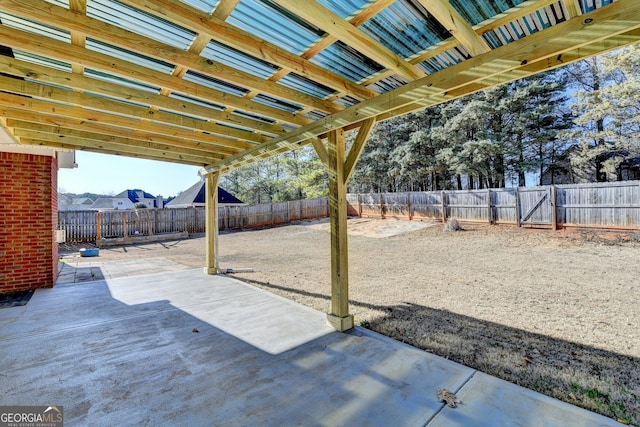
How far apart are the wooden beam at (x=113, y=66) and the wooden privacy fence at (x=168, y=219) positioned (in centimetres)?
1298

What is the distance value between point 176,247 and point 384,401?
37.2 feet

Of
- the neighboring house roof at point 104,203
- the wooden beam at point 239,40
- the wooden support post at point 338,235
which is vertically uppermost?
the neighboring house roof at point 104,203

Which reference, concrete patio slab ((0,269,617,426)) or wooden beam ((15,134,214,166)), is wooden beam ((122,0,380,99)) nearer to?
concrete patio slab ((0,269,617,426))

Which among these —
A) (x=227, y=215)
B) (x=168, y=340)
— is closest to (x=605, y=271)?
(x=168, y=340)

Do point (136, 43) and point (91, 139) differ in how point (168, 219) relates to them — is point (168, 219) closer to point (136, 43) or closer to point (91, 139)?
point (91, 139)

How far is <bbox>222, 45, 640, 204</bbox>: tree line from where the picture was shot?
12398 mm

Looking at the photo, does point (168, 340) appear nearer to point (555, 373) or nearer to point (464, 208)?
point (555, 373)

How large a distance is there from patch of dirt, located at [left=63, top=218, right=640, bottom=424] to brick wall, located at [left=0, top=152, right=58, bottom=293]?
3.21 m

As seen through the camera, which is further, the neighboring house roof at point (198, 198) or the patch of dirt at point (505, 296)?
the neighboring house roof at point (198, 198)

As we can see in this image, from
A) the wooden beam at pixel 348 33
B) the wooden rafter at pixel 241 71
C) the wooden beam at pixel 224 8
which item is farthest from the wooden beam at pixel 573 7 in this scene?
the wooden beam at pixel 224 8

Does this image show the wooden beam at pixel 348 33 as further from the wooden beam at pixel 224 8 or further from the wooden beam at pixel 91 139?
the wooden beam at pixel 91 139

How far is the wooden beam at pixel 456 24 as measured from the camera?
5.82ft
